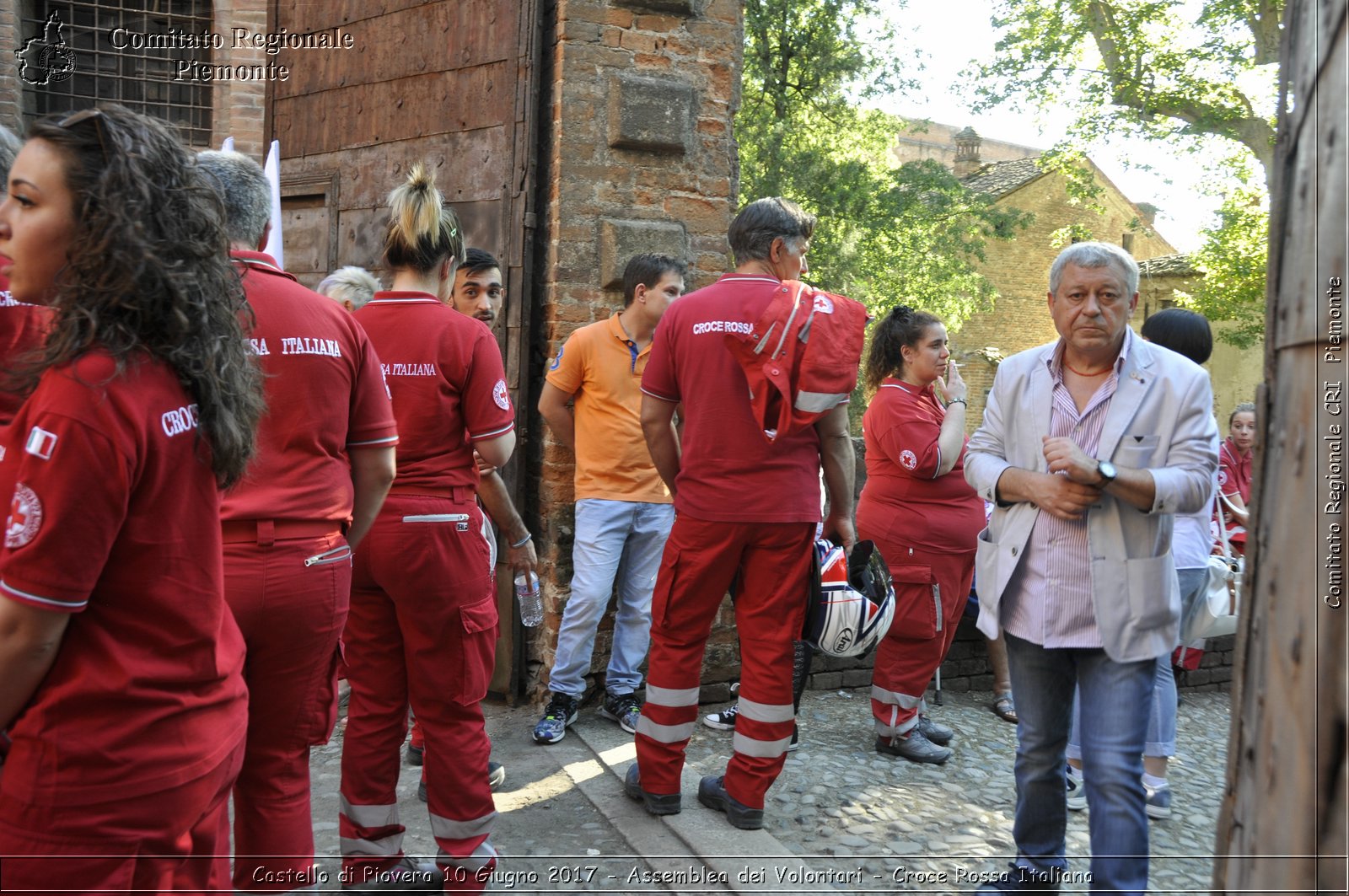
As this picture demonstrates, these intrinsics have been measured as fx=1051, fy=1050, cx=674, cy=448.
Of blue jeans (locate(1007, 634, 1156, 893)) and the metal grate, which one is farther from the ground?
the metal grate

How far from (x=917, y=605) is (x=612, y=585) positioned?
4.83ft

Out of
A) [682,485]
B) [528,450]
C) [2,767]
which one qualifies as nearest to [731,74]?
[528,450]

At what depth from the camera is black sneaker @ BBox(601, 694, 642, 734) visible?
16.4 feet

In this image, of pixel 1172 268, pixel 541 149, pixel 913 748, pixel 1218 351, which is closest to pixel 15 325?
pixel 541 149

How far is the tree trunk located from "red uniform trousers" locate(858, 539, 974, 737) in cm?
336

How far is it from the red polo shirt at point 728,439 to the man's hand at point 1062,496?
101 centimetres

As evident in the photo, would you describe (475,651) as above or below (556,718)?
above

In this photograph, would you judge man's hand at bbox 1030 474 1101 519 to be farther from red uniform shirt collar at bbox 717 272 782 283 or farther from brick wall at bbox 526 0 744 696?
brick wall at bbox 526 0 744 696

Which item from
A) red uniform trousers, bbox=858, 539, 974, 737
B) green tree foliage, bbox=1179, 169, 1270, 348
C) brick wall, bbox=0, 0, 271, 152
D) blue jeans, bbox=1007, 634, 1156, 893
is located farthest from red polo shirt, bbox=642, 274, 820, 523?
green tree foliage, bbox=1179, 169, 1270, 348

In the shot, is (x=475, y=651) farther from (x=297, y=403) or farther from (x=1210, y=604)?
(x=1210, y=604)

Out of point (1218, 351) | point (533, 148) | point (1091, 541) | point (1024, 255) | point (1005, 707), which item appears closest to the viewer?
point (1091, 541)

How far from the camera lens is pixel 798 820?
13.6 ft

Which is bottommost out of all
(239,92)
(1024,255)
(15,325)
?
(15,325)

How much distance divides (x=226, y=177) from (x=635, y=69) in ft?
10.0
